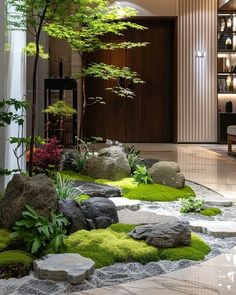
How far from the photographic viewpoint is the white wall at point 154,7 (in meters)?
12.8

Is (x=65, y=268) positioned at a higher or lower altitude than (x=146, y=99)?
lower

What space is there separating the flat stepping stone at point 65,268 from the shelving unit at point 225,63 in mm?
10063

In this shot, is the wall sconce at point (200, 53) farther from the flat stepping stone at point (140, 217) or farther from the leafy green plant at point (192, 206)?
the flat stepping stone at point (140, 217)

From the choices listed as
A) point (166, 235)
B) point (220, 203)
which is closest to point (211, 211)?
point (220, 203)

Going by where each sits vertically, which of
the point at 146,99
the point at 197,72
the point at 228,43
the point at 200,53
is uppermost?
the point at 228,43

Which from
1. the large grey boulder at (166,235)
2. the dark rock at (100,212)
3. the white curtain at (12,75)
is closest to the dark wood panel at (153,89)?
the white curtain at (12,75)

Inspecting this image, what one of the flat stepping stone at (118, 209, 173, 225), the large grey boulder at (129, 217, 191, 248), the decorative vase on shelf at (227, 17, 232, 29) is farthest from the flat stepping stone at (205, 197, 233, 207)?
the decorative vase on shelf at (227, 17, 232, 29)

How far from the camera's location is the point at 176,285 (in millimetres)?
2865

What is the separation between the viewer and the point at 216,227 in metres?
4.14

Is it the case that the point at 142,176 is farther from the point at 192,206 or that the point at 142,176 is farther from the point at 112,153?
the point at 192,206

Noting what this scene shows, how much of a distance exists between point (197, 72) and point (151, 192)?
7684mm

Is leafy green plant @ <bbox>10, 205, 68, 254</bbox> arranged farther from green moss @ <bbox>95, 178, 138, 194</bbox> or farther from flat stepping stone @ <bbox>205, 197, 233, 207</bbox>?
green moss @ <bbox>95, 178, 138, 194</bbox>

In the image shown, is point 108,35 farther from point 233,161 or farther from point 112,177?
point 112,177

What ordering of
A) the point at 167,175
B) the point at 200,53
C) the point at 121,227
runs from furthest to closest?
the point at 200,53 → the point at 167,175 → the point at 121,227
